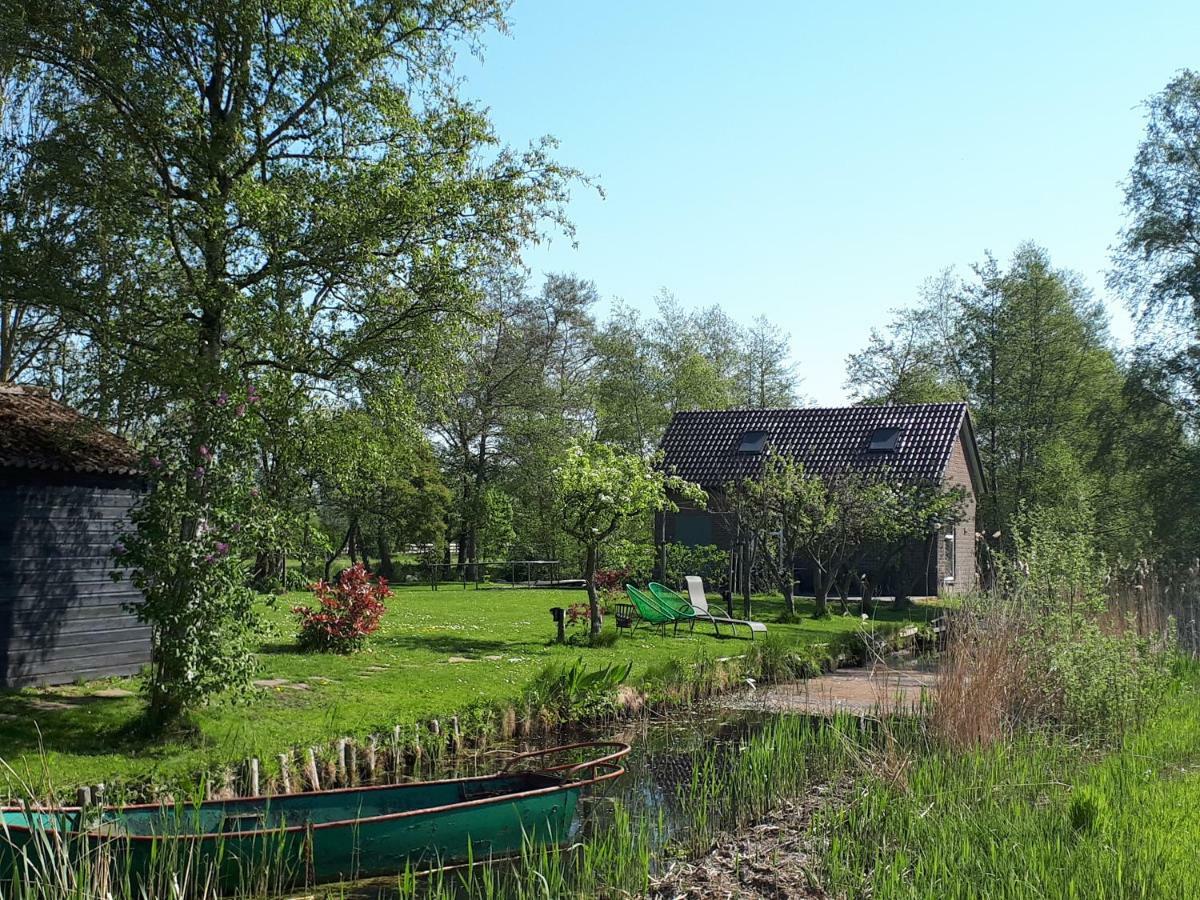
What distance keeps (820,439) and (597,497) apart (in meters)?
16.6

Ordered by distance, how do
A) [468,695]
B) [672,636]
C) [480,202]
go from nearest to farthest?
[468,695], [480,202], [672,636]

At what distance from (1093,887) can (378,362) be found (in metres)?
9.38

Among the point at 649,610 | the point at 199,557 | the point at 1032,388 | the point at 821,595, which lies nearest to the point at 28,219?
the point at 199,557

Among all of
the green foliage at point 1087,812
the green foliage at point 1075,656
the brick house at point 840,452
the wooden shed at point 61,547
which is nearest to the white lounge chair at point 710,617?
the green foliage at point 1075,656

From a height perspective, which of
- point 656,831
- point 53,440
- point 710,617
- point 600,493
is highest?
point 53,440

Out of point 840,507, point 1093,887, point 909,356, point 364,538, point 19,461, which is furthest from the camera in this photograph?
point 909,356

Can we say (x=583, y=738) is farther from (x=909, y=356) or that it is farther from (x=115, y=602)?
(x=909, y=356)

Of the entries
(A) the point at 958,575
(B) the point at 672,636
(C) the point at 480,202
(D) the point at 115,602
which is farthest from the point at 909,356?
A: (D) the point at 115,602

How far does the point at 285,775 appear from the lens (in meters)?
8.66

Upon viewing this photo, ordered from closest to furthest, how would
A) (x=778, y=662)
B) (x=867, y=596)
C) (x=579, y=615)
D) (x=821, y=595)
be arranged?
(x=778, y=662) < (x=579, y=615) < (x=821, y=595) < (x=867, y=596)

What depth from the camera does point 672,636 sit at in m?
17.9

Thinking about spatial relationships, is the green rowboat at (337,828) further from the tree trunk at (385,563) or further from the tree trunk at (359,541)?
the tree trunk at (385,563)

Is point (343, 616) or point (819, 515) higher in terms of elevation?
point (819, 515)

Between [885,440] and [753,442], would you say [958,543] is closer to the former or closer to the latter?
[885,440]
